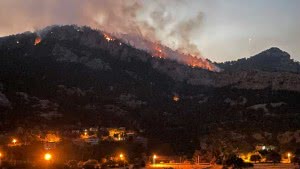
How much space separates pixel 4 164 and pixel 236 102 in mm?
117646

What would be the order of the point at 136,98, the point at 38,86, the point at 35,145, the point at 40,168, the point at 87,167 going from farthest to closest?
the point at 136,98
the point at 38,86
the point at 35,145
the point at 87,167
the point at 40,168

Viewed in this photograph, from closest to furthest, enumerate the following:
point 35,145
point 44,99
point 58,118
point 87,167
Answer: point 87,167, point 35,145, point 58,118, point 44,99

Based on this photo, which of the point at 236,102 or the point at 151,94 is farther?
the point at 151,94

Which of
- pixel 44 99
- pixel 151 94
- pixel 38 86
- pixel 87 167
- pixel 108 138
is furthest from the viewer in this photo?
pixel 151 94

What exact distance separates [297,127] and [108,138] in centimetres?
5269

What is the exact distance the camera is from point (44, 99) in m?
159

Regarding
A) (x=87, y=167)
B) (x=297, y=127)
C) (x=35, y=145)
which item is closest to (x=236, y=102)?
(x=297, y=127)

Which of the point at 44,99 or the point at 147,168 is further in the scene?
the point at 44,99

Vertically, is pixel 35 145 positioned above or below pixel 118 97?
below

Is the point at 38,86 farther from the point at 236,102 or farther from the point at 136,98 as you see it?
the point at 236,102

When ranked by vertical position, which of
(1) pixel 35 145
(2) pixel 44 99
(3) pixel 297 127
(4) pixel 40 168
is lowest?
(4) pixel 40 168

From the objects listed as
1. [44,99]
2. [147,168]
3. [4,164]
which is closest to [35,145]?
[4,164]

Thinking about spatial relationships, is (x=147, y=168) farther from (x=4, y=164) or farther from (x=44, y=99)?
(x=44, y=99)

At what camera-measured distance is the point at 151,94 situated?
197375 millimetres
